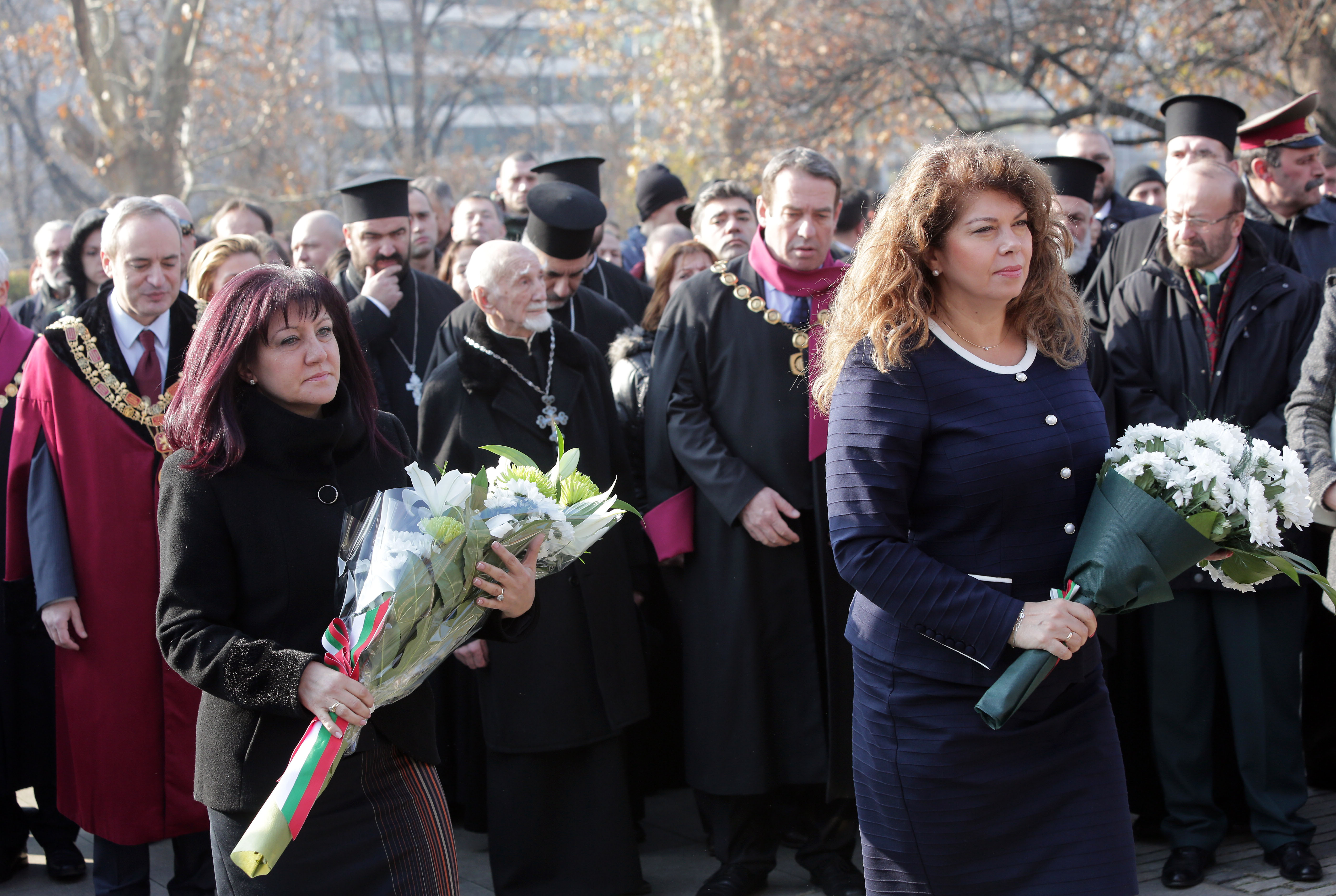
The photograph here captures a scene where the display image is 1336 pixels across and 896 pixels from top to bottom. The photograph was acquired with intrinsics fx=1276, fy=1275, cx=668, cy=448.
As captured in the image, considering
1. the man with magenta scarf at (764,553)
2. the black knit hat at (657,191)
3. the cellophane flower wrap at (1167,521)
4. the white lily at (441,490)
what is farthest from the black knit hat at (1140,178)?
the white lily at (441,490)

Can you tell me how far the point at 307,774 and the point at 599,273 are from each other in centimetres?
452

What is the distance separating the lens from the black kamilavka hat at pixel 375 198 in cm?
594

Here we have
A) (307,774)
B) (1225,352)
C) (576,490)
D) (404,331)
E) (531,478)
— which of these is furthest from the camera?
(404,331)

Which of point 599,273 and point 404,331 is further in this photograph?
point 599,273

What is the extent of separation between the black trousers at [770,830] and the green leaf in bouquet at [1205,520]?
2.07m

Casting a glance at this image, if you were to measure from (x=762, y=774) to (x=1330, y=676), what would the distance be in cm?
267

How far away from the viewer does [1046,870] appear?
2768 millimetres

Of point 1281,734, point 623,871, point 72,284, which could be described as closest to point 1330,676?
point 1281,734

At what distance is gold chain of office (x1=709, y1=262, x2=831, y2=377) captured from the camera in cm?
452

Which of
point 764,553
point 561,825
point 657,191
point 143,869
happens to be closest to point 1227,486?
point 764,553

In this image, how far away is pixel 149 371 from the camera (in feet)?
14.6

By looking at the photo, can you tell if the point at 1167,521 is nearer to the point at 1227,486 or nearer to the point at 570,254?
the point at 1227,486

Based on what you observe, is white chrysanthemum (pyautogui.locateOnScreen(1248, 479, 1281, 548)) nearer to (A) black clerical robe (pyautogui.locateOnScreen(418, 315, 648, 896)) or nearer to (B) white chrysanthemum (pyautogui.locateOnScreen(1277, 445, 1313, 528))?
(B) white chrysanthemum (pyautogui.locateOnScreen(1277, 445, 1313, 528))

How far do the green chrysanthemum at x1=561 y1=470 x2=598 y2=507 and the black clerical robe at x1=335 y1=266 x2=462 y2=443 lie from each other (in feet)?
8.46
